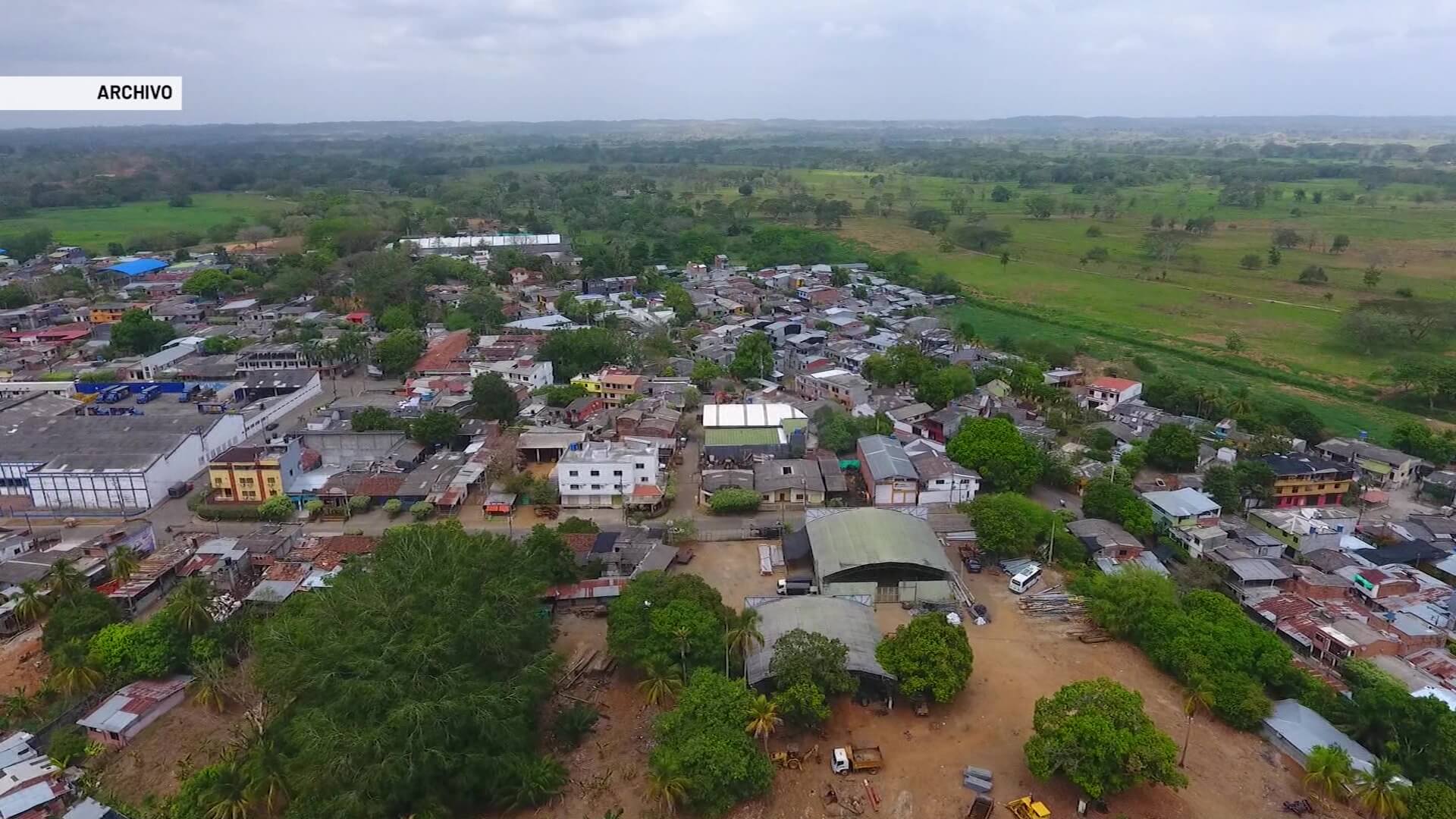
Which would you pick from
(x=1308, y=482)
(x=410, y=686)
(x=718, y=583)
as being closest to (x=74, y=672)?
(x=410, y=686)

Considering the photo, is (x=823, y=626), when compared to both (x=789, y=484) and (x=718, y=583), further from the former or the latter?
(x=789, y=484)

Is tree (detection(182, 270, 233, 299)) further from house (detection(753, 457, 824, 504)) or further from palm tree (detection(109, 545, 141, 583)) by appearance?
house (detection(753, 457, 824, 504))

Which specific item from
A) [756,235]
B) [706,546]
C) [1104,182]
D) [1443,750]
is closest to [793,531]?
[706,546]

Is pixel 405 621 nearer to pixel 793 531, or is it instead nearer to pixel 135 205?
pixel 793 531

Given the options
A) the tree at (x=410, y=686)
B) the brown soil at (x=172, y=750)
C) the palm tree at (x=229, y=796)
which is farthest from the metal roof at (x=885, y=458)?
the palm tree at (x=229, y=796)

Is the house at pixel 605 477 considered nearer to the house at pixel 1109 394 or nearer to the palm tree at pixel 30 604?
the palm tree at pixel 30 604

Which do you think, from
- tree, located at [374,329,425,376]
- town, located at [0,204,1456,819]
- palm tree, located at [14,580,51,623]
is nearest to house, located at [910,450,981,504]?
town, located at [0,204,1456,819]
